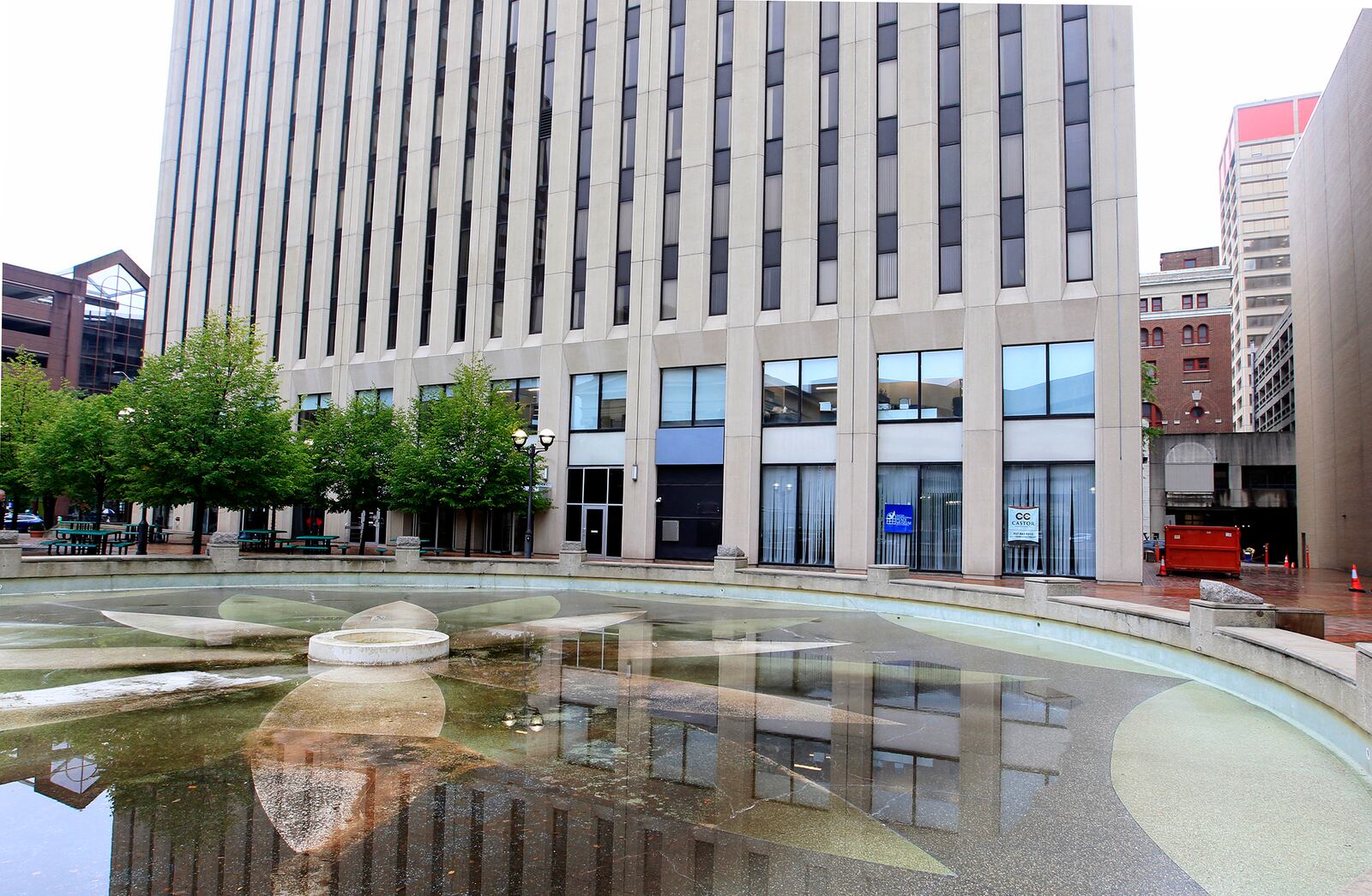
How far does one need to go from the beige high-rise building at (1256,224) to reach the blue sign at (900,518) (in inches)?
3443

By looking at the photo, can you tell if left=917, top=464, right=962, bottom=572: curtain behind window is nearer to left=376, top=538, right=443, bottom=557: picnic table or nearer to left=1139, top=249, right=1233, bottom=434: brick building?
left=376, top=538, right=443, bottom=557: picnic table

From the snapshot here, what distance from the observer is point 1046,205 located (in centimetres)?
2661

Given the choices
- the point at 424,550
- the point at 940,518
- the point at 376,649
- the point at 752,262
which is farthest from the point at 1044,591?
the point at 424,550

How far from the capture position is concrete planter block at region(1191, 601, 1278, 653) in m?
11.7

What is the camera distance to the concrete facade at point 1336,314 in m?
34.6

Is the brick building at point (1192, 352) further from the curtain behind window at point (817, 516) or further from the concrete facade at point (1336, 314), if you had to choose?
the curtain behind window at point (817, 516)

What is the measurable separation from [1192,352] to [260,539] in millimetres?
85009

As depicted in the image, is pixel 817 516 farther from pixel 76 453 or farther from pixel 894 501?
pixel 76 453

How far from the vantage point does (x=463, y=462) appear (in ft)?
101

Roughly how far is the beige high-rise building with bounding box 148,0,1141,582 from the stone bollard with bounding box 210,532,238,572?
12.0 m

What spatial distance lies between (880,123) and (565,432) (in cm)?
1782

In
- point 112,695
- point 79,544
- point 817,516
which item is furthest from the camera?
point 817,516

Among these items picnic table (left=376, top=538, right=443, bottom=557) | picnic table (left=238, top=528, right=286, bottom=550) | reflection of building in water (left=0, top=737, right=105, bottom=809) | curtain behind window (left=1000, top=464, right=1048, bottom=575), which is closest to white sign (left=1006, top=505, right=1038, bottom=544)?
curtain behind window (left=1000, top=464, right=1048, bottom=575)

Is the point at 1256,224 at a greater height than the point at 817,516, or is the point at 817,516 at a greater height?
the point at 1256,224
